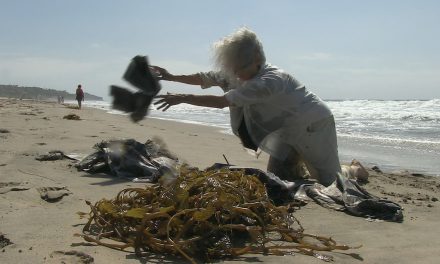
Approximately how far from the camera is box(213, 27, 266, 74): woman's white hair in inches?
145

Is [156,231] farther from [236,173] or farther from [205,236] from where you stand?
[236,173]

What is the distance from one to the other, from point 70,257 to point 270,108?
229 cm

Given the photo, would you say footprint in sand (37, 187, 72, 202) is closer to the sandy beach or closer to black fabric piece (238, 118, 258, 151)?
the sandy beach

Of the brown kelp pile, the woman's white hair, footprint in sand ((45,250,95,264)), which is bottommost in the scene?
footprint in sand ((45,250,95,264))

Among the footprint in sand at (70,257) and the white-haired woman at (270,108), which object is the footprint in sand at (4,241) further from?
the white-haired woman at (270,108)

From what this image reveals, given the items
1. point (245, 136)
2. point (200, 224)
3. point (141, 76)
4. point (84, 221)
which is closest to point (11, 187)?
point (84, 221)

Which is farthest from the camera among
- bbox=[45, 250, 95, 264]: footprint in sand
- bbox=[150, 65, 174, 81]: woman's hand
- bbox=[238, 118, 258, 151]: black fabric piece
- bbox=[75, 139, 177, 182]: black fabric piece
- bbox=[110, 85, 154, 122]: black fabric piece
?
bbox=[75, 139, 177, 182]: black fabric piece

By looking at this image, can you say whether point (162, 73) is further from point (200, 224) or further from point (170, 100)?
point (200, 224)

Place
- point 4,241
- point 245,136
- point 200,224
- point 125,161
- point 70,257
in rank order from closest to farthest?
point 70,257, point 4,241, point 200,224, point 245,136, point 125,161

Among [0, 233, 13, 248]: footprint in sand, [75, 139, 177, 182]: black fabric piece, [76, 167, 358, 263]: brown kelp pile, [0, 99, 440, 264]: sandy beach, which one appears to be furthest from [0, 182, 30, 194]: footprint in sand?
[0, 233, 13, 248]: footprint in sand

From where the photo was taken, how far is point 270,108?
13.2 ft

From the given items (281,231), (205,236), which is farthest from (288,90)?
(205,236)

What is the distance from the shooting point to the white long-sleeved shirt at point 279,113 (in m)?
3.86

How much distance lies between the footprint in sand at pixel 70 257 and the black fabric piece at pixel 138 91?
50.6 inches
